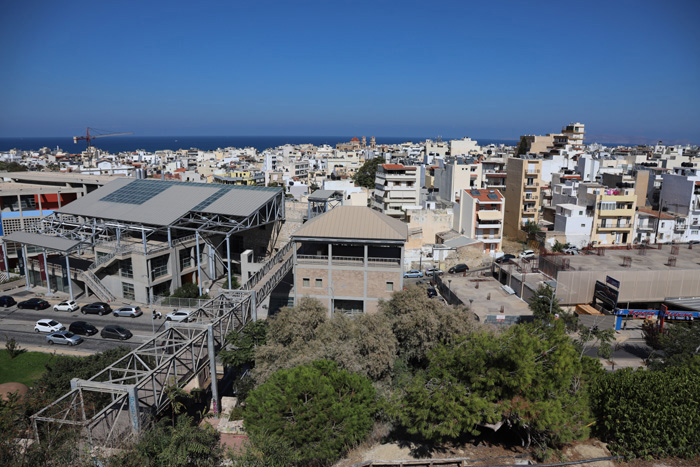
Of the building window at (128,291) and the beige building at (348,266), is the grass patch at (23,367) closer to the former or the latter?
the building window at (128,291)

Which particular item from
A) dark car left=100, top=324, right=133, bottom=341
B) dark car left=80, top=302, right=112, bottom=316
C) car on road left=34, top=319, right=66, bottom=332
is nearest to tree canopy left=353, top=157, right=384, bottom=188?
dark car left=80, top=302, right=112, bottom=316

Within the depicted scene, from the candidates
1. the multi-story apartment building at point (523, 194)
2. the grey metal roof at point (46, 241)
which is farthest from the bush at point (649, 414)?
the multi-story apartment building at point (523, 194)

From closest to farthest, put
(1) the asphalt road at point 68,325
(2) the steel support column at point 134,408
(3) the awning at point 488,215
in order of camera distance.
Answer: (2) the steel support column at point 134,408 < (1) the asphalt road at point 68,325 < (3) the awning at point 488,215

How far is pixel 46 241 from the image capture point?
4294 centimetres

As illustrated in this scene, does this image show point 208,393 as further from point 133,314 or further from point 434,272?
point 434,272

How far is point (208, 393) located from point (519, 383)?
19.1m

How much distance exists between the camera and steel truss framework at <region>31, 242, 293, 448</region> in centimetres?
1836

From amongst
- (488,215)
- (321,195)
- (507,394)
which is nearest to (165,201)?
(321,195)

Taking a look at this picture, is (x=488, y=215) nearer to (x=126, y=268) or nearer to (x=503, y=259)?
(x=503, y=259)

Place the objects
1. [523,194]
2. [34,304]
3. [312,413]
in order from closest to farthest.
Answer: [312,413] < [34,304] < [523,194]

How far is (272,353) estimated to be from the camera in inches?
984

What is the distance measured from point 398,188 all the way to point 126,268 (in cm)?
4040

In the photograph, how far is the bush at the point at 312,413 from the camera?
17.3 metres

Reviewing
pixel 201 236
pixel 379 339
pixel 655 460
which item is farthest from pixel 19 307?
pixel 655 460
